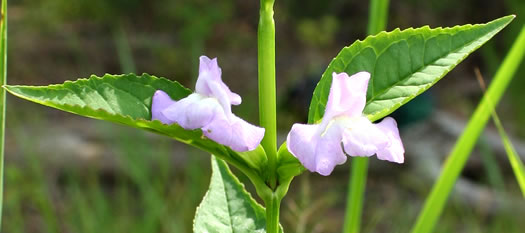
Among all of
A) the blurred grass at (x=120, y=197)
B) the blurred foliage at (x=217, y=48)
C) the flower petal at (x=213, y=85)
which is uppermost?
the blurred foliage at (x=217, y=48)

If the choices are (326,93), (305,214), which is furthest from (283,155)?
(305,214)

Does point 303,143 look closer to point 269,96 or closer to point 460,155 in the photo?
point 269,96

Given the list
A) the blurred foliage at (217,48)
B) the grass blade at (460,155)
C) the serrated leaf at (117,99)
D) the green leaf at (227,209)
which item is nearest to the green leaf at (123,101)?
the serrated leaf at (117,99)

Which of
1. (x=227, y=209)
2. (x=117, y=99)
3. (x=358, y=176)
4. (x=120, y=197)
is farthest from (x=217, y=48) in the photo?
(x=117, y=99)

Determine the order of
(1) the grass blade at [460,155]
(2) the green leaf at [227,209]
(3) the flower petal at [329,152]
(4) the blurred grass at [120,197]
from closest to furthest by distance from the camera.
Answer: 1. (3) the flower petal at [329,152]
2. (2) the green leaf at [227,209]
3. (1) the grass blade at [460,155]
4. (4) the blurred grass at [120,197]

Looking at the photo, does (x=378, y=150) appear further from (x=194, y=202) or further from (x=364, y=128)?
(x=194, y=202)

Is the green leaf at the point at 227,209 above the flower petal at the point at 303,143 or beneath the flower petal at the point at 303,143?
beneath

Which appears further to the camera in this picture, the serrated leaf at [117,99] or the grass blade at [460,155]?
the grass blade at [460,155]

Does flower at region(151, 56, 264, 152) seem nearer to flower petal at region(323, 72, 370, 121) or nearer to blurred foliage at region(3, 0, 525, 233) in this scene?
flower petal at region(323, 72, 370, 121)

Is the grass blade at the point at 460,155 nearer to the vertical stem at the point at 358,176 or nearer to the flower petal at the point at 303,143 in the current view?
the vertical stem at the point at 358,176
